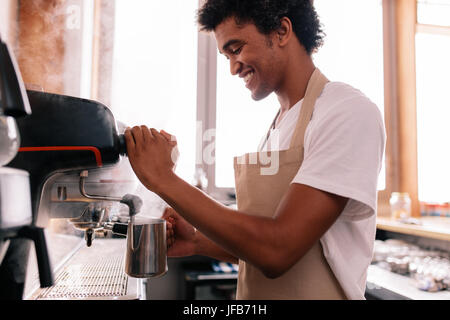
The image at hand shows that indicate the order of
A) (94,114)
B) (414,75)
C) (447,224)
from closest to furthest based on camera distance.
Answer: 1. (94,114)
2. (447,224)
3. (414,75)

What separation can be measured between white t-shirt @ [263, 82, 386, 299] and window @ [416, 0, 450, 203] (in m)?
1.84

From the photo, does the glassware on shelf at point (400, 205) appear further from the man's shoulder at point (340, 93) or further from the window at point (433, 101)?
the man's shoulder at point (340, 93)

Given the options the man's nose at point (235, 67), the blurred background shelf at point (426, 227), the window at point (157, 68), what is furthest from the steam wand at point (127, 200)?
the blurred background shelf at point (426, 227)

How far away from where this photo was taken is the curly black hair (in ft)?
2.52

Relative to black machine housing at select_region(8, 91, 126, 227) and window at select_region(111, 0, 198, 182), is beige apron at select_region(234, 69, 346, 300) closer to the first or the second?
window at select_region(111, 0, 198, 182)

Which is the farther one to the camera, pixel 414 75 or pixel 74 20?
pixel 414 75

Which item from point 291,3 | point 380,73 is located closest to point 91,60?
point 291,3

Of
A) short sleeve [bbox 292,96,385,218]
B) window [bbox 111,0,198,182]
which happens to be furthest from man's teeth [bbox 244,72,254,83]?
short sleeve [bbox 292,96,385,218]

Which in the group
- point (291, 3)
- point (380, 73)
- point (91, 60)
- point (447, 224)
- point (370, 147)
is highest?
point (380, 73)

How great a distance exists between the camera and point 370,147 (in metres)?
0.60

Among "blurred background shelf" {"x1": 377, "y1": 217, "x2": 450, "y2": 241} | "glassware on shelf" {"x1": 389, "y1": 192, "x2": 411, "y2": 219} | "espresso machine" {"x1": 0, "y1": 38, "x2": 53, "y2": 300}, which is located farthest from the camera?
"glassware on shelf" {"x1": 389, "y1": 192, "x2": 411, "y2": 219}
